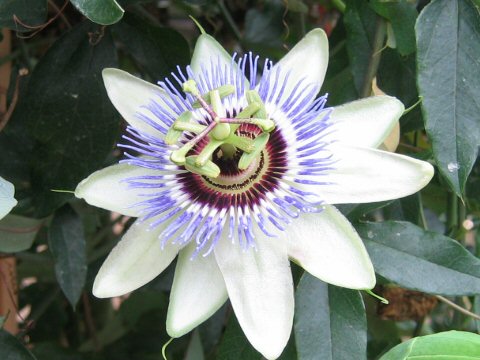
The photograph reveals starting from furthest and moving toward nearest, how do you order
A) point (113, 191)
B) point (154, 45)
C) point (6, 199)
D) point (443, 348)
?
point (154, 45), point (113, 191), point (6, 199), point (443, 348)

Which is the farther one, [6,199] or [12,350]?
[12,350]

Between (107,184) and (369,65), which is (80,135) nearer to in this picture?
(107,184)

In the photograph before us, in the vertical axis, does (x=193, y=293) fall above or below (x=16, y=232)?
above

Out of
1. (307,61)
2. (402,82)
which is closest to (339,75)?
(402,82)

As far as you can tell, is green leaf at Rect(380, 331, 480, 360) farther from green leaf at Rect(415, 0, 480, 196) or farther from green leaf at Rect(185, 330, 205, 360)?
green leaf at Rect(185, 330, 205, 360)

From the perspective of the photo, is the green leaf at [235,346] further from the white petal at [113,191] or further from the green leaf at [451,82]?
the green leaf at [451,82]

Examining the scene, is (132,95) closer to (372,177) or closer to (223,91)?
(223,91)

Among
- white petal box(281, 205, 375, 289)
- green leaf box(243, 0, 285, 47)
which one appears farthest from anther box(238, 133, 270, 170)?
green leaf box(243, 0, 285, 47)
